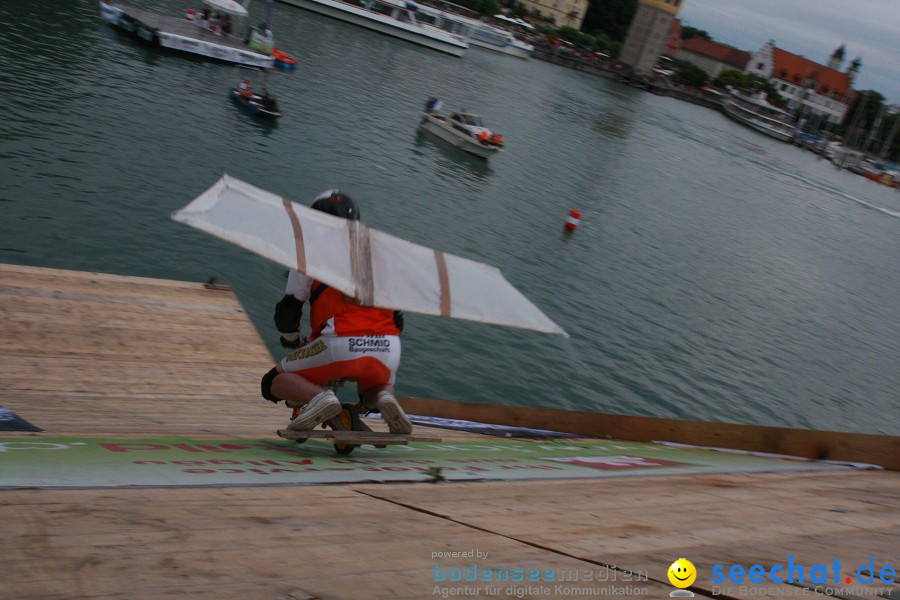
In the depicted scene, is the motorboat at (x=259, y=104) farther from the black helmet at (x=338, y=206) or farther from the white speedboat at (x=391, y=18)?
the white speedboat at (x=391, y=18)

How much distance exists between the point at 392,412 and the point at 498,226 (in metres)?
26.8

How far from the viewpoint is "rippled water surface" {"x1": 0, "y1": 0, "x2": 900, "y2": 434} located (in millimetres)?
20281

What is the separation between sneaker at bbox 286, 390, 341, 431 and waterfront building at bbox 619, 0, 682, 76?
146894 mm

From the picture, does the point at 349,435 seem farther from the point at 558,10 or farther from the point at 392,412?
the point at 558,10

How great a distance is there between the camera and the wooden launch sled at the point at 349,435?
6090 millimetres

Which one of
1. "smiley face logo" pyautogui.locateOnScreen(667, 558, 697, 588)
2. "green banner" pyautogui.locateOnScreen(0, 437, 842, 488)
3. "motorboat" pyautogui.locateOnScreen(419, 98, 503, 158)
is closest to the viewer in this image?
"smiley face logo" pyautogui.locateOnScreen(667, 558, 697, 588)

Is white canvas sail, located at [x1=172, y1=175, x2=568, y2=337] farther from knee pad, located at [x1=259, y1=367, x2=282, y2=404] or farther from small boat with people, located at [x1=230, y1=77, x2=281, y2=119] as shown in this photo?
small boat with people, located at [x1=230, y1=77, x2=281, y2=119]

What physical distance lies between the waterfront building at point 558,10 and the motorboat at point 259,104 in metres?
138

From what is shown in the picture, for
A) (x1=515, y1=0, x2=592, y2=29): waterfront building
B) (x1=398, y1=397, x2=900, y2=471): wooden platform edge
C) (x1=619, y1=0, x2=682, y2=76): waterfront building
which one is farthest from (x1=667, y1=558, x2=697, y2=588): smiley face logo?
(x1=515, y1=0, x2=592, y2=29): waterfront building

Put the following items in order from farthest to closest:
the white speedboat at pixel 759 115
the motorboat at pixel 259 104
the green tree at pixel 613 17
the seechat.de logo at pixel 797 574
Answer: the green tree at pixel 613 17 → the white speedboat at pixel 759 115 → the motorboat at pixel 259 104 → the seechat.de logo at pixel 797 574

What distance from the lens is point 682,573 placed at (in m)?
3.52

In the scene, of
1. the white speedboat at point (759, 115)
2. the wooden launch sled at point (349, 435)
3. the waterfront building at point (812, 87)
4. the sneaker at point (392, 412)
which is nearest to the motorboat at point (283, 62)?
the wooden launch sled at point (349, 435)

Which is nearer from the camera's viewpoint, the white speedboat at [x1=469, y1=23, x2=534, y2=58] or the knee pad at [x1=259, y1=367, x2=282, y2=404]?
the knee pad at [x1=259, y1=367, x2=282, y2=404]

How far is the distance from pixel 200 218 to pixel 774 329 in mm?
28253
